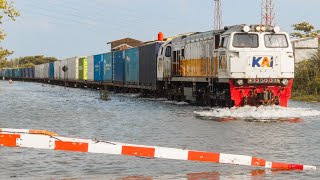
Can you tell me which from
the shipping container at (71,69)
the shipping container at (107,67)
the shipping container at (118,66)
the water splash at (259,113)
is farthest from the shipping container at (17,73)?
the water splash at (259,113)

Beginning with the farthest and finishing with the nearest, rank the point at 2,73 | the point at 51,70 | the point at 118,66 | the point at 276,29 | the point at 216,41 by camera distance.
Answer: the point at 2,73 → the point at 51,70 → the point at 118,66 → the point at 216,41 → the point at 276,29

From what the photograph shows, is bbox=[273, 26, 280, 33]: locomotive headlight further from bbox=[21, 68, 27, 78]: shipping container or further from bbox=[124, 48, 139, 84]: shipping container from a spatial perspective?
bbox=[21, 68, 27, 78]: shipping container

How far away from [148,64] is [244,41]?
18.0m

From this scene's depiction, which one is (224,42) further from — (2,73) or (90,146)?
(2,73)

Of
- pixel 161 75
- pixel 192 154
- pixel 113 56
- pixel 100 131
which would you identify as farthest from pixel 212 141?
pixel 113 56

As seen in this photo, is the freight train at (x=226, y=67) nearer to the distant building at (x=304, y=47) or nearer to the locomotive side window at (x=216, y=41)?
the locomotive side window at (x=216, y=41)

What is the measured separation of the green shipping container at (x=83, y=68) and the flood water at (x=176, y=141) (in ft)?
153

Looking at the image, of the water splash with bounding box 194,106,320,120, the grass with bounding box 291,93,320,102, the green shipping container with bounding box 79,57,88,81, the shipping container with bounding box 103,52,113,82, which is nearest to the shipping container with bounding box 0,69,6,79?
the green shipping container with bounding box 79,57,88,81

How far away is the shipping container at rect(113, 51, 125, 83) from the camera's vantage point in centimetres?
5313

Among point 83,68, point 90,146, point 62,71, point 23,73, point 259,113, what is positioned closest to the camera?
point 90,146

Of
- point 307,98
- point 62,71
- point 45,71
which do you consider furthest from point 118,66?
point 45,71

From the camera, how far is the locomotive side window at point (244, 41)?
24.8 meters

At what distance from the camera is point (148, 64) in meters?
42.5

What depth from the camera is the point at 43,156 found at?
12.2 m
